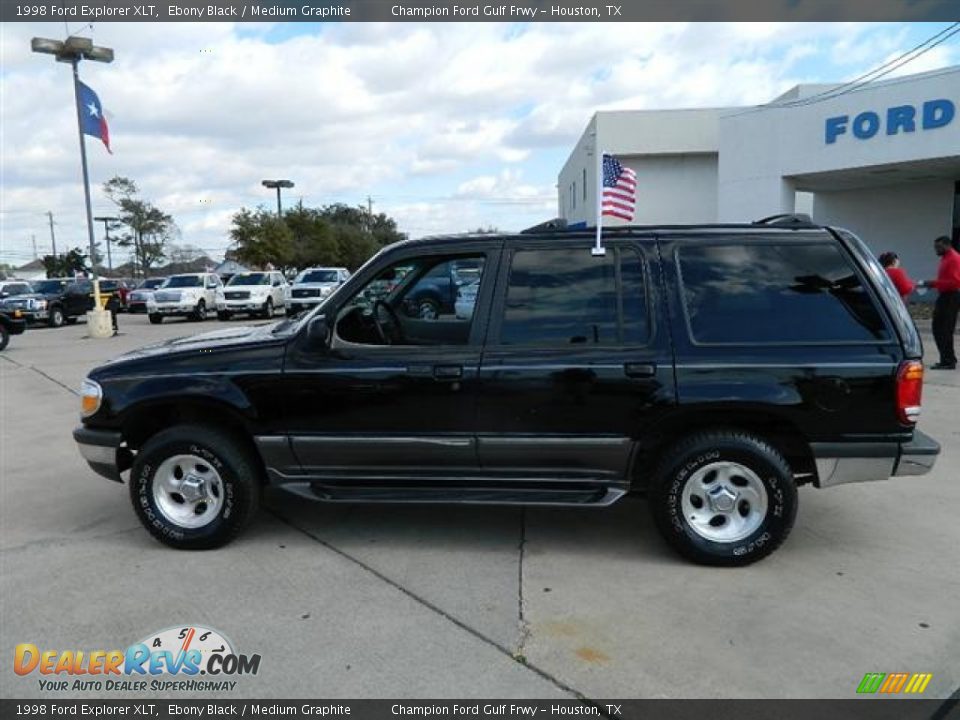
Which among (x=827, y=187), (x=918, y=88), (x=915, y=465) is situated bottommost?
(x=915, y=465)

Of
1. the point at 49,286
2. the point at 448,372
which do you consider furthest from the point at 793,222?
the point at 49,286

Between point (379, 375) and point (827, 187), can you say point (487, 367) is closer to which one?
point (379, 375)

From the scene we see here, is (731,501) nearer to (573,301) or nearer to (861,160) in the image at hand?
(573,301)

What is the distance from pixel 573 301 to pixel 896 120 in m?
18.4

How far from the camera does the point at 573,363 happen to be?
3766 millimetres

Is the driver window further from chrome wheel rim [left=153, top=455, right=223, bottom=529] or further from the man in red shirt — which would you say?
the man in red shirt

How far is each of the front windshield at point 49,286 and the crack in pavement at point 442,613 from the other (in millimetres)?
24928

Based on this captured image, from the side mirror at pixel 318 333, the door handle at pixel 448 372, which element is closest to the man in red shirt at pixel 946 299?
the door handle at pixel 448 372

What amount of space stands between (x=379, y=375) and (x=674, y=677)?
2.11m

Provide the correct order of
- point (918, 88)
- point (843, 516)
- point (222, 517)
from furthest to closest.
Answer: point (918, 88) < point (843, 516) < point (222, 517)

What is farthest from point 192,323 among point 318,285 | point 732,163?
point 732,163

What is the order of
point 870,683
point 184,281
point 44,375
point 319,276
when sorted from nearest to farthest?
point 870,683
point 44,375
point 184,281
point 319,276

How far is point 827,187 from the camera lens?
2384 cm

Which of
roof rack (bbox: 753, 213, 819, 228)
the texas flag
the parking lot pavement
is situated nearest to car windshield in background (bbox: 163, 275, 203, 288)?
the texas flag
